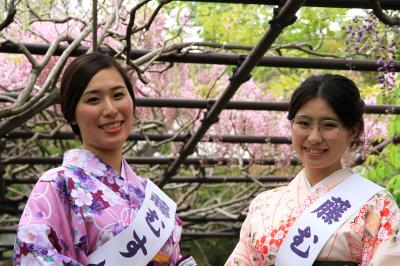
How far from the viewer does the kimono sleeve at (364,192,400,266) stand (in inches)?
108

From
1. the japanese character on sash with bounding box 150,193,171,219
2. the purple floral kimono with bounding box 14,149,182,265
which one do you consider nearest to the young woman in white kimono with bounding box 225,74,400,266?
the japanese character on sash with bounding box 150,193,171,219

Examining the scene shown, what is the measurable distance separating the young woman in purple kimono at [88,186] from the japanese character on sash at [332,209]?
0.57 metres

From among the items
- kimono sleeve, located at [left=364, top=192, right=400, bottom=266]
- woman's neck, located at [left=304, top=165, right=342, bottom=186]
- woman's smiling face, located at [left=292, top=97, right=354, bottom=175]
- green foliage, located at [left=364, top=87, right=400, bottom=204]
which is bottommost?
green foliage, located at [left=364, top=87, right=400, bottom=204]

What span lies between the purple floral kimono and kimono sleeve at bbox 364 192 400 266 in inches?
31.1

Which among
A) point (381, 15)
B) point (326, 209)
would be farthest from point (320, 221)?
point (381, 15)

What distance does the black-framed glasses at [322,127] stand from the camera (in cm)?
282

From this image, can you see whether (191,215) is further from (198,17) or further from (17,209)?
(198,17)

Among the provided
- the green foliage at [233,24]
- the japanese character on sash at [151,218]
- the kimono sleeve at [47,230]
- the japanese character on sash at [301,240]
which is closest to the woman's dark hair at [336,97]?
the japanese character on sash at [301,240]

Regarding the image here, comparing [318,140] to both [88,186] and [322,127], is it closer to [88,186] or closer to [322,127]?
[322,127]

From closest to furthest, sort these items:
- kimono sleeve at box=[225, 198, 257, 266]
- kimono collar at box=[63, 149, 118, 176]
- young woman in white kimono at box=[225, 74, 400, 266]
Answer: kimono collar at box=[63, 149, 118, 176] → young woman in white kimono at box=[225, 74, 400, 266] → kimono sleeve at box=[225, 198, 257, 266]

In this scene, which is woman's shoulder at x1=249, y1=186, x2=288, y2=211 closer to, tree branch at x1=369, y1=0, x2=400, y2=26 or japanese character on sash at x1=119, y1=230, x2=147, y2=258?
japanese character on sash at x1=119, y1=230, x2=147, y2=258

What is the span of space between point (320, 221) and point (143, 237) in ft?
2.31

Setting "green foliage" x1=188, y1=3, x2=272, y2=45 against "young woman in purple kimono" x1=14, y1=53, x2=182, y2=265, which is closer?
"young woman in purple kimono" x1=14, y1=53, x2=182, y2=265

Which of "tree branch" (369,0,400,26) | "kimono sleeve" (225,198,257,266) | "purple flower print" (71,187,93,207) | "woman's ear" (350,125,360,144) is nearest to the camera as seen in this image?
"purple flower print" (71,187,93,207)
